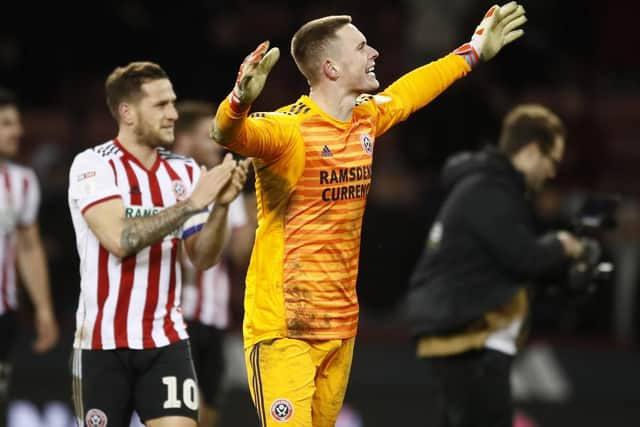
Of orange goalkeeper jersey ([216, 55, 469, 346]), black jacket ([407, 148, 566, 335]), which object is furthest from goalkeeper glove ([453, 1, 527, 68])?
black jacket ([407, 148, 566, 335])

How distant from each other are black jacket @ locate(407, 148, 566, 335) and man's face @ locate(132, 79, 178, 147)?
1.58 meters

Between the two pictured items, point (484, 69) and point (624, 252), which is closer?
point (624, 252)

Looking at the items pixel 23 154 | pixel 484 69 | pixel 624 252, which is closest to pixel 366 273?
pixel 624 252

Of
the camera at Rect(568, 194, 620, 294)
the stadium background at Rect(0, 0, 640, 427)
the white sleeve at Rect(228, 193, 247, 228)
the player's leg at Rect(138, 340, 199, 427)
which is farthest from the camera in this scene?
the stadium background at Rect(0, 0, 640, 427)

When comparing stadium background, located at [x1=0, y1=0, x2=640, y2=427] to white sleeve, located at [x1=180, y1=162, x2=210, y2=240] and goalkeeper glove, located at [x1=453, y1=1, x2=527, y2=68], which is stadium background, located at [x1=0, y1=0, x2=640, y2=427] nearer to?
white sleeve, located at [x1=180, y1=162, x2=210, y2=240]

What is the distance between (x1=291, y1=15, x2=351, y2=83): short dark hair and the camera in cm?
476

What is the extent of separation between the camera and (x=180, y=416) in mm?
5078

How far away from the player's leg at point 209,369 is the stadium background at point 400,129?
4.11 feet

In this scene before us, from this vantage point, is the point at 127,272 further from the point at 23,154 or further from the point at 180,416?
the point at 23,154

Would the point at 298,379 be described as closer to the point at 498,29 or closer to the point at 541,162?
the point at 498,29

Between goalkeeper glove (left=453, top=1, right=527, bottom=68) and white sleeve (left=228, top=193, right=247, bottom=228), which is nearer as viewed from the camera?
goalkeeper glove (left=453, top=1, right=527, bottom=68)

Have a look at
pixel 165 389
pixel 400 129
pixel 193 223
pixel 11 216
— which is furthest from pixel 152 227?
pixel 400 129

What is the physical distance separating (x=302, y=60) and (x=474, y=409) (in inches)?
83.8

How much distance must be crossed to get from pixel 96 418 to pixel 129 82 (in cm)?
146
